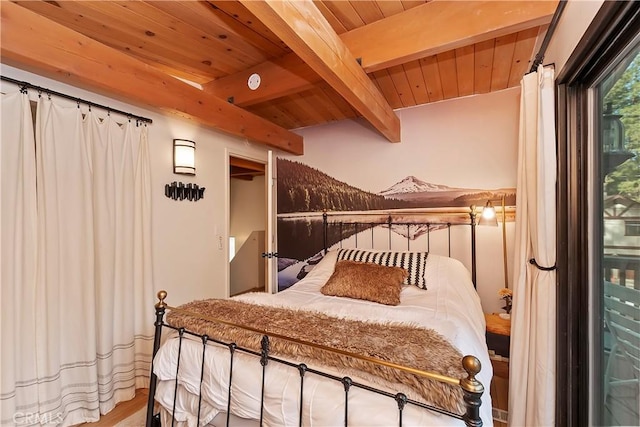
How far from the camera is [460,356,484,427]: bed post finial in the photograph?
0.87 meters

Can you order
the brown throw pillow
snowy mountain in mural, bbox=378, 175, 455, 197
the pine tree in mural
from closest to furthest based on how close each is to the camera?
the brown throw pillow → snowy mountain in mural, bbox=378, 175, 455, 197 → the pine tree in mural

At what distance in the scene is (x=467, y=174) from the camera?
276 centimetres

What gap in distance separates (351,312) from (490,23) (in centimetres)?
176

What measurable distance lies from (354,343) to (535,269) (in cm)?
112

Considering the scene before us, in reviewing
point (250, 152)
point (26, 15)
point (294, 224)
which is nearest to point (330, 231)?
point (294, 224)

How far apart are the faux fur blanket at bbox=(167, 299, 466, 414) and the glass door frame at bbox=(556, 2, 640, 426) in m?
0.66

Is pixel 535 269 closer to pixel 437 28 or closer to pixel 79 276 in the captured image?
pixel 437 28

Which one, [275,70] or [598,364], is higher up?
[275,70]

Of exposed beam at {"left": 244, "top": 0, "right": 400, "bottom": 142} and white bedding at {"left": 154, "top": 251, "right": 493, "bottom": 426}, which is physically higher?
exposed beam at {"left": 244, "top": 0, "right": 400, "bottom": 142}

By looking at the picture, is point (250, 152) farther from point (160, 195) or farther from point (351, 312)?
point (351, 312)

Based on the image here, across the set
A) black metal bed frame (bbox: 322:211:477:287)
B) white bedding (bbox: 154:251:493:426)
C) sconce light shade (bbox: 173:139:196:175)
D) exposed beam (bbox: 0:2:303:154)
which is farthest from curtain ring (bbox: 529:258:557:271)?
sconce light shade (bbox: 173:139:196:175)

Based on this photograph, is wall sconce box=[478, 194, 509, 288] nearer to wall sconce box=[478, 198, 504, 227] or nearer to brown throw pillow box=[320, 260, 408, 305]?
wall sconce box=[478, 198, 504, 227]

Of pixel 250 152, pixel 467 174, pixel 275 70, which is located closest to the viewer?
pixel 275 70

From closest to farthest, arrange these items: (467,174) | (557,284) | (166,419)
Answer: (557,284), (166,419), (467,174)
